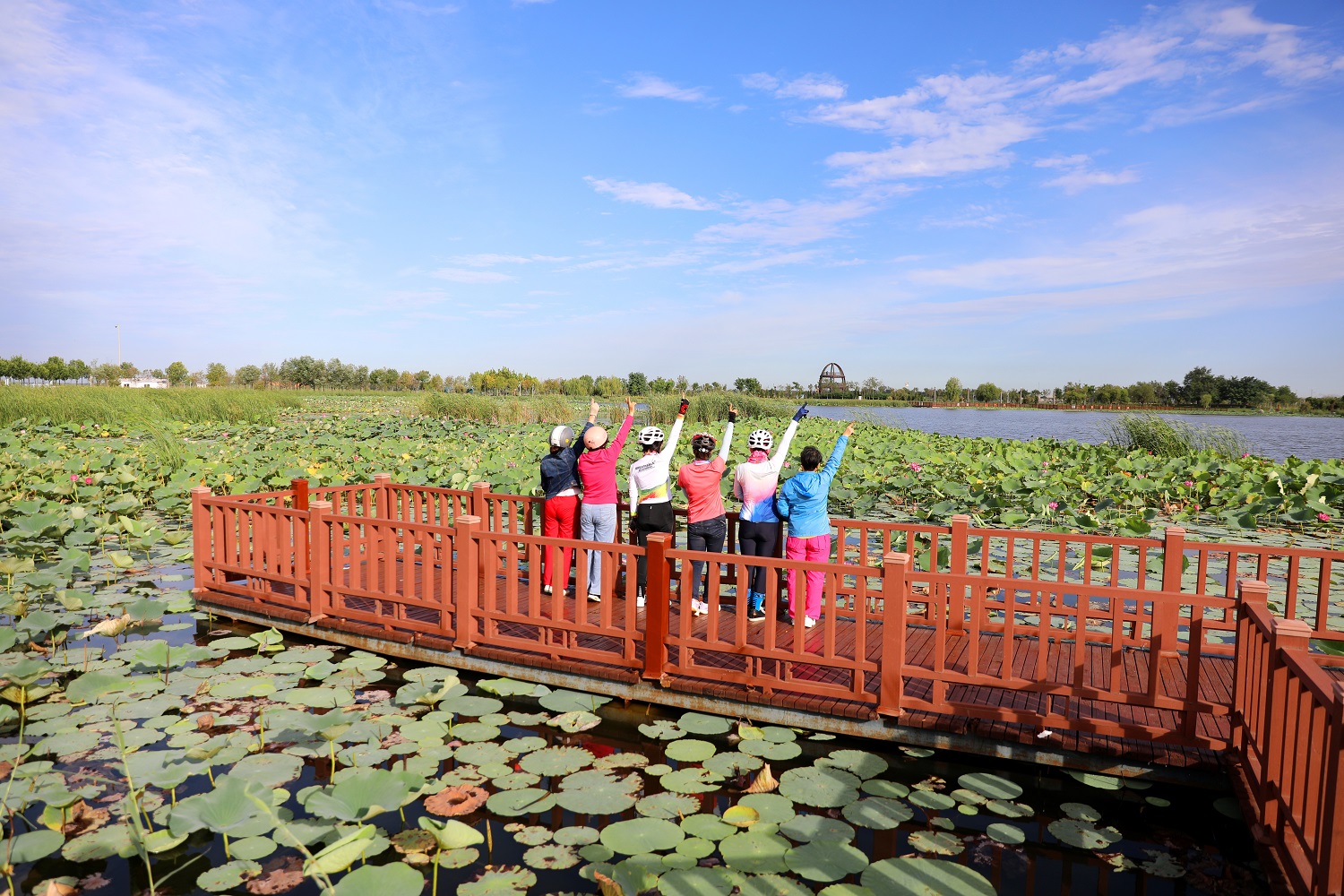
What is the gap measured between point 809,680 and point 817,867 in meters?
1.42

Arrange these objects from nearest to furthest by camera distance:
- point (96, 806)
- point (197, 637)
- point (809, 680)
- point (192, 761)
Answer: point (96, 806) → point (192, 761) → point (809, 680) → point (197, 637)

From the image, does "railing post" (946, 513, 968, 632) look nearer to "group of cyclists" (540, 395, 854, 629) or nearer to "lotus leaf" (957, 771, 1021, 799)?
"group of cyclists" (540, 395, 854, 629)

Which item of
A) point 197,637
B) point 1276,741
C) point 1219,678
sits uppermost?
point 1276,741

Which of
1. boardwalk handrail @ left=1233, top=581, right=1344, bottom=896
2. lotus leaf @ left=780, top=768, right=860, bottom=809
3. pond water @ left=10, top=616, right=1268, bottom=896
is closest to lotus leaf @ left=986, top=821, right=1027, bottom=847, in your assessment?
pond water @ left=10, top=616, right=1268, bottom=896

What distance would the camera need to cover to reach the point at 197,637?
5.78 metres

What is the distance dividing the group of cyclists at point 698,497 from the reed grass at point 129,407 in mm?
20142

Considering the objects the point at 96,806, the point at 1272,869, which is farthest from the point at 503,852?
the point at 1272,869

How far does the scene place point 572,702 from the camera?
4461mm

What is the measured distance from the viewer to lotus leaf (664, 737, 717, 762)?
3789 mm

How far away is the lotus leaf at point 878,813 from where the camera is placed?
322 cm

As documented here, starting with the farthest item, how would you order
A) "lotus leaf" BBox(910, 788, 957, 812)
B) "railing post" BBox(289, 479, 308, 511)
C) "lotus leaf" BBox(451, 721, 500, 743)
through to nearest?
"railing post" BBox(289, 479, 308, 511), "lotus leaf" BBox(451, 721, 500, 743), "lotus leaf" BBox(910, 788, 957, 812)

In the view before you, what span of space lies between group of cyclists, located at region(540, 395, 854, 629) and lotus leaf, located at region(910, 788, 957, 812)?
4.88ft

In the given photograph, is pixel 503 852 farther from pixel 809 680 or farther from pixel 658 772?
pixel 809 680

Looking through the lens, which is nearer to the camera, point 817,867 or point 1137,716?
point 817,867
